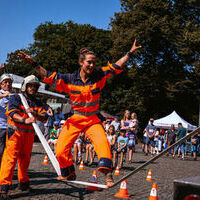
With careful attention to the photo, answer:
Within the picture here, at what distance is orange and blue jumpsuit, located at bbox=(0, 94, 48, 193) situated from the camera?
5.23m

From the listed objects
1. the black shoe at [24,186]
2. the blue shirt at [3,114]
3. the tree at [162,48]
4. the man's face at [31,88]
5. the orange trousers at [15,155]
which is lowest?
the black shoe at [24,186]

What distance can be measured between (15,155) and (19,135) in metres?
0.36

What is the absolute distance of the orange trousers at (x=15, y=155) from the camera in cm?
522

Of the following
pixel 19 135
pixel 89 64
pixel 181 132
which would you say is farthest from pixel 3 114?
pixel 181 132

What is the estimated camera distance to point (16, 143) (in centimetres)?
540

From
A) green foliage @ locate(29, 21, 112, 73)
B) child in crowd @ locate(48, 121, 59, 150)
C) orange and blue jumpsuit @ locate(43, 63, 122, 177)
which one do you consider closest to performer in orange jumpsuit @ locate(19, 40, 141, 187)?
orange and blue jumpsuit @ locate(43, 63, 122, 177)

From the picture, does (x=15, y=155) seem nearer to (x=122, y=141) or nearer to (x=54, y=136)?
(x=122, y=141)

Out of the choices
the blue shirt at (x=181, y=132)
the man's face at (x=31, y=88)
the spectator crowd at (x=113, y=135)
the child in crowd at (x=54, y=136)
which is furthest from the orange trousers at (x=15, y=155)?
the blue shirt at (x=181, y=132)

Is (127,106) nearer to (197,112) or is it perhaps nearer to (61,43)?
(197,112)

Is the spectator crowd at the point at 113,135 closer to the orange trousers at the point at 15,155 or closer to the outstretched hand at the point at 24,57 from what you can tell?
the orange trousers at the point at 15,155

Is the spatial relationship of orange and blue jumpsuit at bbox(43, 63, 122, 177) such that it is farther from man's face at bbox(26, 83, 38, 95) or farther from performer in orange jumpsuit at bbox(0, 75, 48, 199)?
man's face at bbox(26, 83, 38, 95)

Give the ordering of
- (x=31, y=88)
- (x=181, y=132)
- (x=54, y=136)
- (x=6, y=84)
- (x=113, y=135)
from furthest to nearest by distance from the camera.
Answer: (x=181, y=132)
(x=54, y=136)
(x=113, y=135)
(x=6, y=84)
(x=31, y=88)

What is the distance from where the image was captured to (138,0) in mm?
29562

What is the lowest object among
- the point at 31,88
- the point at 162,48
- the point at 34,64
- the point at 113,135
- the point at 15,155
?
the point at 15,155
